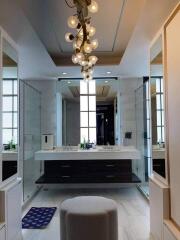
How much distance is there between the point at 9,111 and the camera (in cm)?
312

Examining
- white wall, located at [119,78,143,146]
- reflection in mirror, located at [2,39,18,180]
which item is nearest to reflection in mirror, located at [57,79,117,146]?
white wall, located at [119,78,143,146]

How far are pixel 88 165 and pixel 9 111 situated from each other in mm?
2575

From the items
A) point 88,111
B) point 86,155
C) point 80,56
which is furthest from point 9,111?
point 88,111

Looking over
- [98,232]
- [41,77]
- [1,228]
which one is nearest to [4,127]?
[1,228]

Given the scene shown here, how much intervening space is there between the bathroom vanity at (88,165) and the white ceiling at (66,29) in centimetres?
165

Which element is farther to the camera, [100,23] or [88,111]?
[88,111]

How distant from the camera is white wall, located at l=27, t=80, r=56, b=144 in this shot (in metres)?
5.79

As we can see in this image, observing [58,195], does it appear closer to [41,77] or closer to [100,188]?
[100,188]

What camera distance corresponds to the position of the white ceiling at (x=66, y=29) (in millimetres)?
2545

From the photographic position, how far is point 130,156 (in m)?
5.18

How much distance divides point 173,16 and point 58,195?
411 cm

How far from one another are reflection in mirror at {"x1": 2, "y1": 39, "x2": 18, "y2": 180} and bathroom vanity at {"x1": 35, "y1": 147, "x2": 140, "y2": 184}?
191cm

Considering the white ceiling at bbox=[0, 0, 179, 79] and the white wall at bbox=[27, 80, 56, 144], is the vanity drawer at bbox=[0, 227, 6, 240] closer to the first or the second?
the white ceiling at bbox=[0, 0, 179, 79]

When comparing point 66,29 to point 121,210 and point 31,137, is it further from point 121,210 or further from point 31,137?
point 121,210
